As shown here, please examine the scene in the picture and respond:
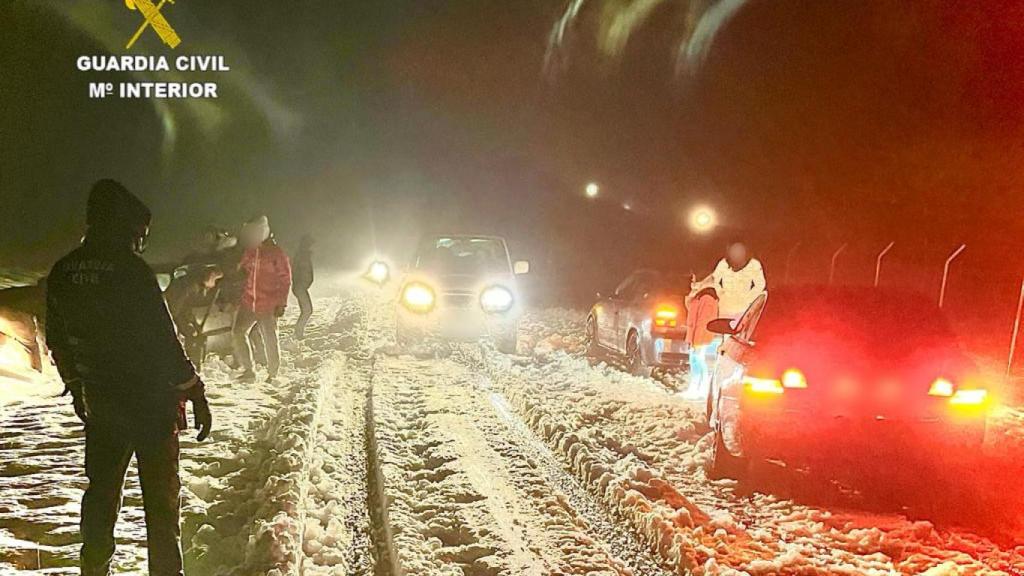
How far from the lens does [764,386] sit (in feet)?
16.4

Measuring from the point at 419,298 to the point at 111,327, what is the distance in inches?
313

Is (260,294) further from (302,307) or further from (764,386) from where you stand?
(764,386)

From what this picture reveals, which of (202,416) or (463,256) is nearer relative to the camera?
(202,416)

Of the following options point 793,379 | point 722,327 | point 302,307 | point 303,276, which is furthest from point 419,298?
point 793,379

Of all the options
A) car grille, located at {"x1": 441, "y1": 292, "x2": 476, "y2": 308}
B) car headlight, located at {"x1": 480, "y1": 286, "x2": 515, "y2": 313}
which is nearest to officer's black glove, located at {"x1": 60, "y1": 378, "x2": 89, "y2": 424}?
car grille, located at {"x1": 441, "y1": 292, "x2": 476, "y2": 308}

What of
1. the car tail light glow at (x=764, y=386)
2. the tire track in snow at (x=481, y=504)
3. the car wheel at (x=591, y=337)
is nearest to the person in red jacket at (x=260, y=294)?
the tire track in snow at (x=481, y=504)

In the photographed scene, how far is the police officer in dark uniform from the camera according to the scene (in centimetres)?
296

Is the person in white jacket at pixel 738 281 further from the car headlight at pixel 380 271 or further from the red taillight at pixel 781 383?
the car headlight at pixel 380 271

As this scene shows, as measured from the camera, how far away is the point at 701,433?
6879 millimetres

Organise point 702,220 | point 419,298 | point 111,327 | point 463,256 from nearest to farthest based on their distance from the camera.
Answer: point 111,327
point 419,298
point 463,256
point 702,220

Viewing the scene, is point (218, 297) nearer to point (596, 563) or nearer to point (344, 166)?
point (596, 563)

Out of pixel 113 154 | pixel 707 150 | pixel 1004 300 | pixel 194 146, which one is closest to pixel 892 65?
pixel 707 150

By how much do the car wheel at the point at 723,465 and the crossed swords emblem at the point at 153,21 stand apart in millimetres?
15411

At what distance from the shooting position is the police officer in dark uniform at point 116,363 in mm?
2959
